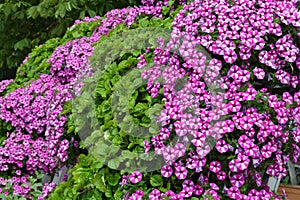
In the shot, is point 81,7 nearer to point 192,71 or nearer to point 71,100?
point 71,100

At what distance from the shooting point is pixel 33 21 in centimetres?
611

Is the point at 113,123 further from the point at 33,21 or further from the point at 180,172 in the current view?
the point at 33,21

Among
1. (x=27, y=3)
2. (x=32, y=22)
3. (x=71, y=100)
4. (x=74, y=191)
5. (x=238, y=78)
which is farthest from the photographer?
(x=32, y=22)

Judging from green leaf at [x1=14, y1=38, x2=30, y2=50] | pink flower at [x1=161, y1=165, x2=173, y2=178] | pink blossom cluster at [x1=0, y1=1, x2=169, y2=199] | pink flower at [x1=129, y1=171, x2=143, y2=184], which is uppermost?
pink flower at [x1=161, y1=165, x2=173, y2=178]

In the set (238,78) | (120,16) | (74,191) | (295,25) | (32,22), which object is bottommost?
(32,22)

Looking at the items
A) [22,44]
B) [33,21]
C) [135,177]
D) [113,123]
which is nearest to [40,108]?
[113,123]

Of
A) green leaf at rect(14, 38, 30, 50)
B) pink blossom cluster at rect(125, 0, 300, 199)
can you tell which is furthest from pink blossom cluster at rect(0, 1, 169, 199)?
green leaf at rect(14, 38, 30, 50)

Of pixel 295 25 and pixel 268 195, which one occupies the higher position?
pixel 295 25

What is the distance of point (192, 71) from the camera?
218 centimetres

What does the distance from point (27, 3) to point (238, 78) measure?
391 cm

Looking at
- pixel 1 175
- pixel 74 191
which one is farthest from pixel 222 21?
pixel 1 175

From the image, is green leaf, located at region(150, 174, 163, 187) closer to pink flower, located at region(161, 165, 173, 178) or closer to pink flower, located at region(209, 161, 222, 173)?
pink flower, located at region(161, 165, 173, 178)

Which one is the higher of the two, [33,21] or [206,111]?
[206,111]

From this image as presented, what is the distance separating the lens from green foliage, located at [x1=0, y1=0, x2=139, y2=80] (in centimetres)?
484
